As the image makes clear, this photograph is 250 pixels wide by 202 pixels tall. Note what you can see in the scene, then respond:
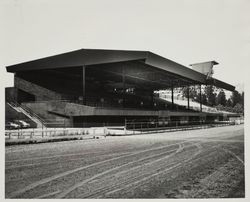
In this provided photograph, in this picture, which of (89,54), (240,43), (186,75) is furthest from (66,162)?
(186,75)

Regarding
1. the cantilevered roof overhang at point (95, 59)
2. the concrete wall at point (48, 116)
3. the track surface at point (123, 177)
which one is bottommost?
the track surface at point (123, 177)

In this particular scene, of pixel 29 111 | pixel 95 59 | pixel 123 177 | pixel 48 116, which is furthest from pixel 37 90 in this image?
pixel 123 177

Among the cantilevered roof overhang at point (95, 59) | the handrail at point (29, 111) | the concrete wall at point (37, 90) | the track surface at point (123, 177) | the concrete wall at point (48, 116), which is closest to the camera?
the track surface at point (123, 177)

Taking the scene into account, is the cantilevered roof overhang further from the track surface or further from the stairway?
the track surface

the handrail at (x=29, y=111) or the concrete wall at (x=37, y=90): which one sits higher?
the concrete wall at (x=37, y=90)

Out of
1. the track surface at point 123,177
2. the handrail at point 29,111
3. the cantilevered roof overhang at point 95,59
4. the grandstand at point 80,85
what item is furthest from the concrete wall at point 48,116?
the track surface at point 123,177

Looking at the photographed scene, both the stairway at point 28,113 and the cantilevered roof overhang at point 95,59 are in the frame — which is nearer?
the cantilevered roof overhang at point 95,59

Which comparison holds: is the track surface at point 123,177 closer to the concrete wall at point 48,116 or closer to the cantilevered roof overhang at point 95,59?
the cantilevered roof overhang at point 95,59

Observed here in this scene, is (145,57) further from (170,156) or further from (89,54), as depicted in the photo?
(170,156)

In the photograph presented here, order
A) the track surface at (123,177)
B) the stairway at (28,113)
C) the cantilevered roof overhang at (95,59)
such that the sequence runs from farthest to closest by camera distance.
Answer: the stairway at (28,113)
the cantilevered roof overhang at (95,59)
the track surface at (123,177)

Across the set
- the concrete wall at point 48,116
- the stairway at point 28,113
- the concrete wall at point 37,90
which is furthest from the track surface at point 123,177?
the concrete wall at point 37,90

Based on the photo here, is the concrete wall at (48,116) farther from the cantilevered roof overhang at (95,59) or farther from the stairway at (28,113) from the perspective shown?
the cantilevered roof overhang at (95,59)

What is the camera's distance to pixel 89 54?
101 feet

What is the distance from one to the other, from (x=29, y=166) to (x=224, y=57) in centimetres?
989
